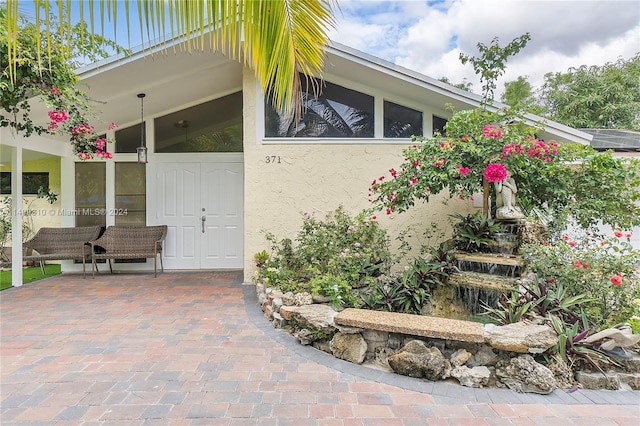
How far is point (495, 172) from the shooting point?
4.09 metres

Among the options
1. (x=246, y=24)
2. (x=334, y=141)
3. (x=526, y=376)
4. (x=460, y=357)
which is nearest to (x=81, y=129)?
(x=334, y=141)

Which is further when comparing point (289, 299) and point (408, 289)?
point (408, 289)

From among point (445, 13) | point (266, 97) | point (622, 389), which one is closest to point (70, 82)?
point (266, 97)

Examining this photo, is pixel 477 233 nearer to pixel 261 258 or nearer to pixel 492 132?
pixel 492 132

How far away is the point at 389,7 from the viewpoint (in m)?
5.51

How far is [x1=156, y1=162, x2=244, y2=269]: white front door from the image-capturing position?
7367 millimetres

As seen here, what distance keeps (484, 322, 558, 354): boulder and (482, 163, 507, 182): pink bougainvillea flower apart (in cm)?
180

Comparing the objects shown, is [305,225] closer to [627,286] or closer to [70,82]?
[70,82]

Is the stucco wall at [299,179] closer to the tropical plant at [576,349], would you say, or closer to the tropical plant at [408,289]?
the tropical plant at [408,289]

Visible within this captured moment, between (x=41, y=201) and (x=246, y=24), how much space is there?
867 centimetres

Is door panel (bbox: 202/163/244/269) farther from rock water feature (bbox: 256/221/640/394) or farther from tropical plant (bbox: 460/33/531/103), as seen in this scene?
tropical plant (bbox: 460/33/531/103)

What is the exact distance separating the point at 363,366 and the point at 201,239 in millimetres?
5211

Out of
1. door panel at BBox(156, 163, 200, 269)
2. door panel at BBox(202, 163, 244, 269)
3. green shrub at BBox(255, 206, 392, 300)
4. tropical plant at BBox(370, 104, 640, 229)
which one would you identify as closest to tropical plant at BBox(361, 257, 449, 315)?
green shrub at BBox(255, 206, 392, 300)

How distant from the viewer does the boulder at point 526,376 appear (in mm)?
2621
